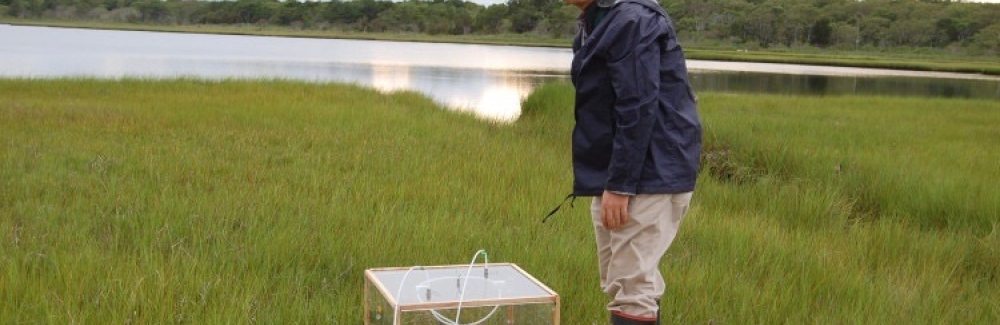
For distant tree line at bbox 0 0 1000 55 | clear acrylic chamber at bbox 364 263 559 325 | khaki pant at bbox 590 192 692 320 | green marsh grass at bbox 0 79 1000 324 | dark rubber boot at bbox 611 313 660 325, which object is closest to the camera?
clear acrylic chamber at bbox 364 263 559 325

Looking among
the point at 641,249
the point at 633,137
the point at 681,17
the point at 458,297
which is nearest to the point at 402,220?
the point at 458,297

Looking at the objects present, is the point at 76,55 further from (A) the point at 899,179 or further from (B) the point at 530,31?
(B) the point at 530,31

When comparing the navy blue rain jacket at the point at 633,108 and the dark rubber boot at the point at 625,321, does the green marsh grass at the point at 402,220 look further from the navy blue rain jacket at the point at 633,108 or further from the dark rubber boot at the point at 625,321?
the navy blue rain jacket at the point at 633,108

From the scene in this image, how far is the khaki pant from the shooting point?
311 centimetres

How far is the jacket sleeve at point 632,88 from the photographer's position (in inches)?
117

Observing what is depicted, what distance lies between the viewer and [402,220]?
521 cm

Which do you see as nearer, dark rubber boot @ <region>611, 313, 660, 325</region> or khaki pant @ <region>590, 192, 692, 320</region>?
khaki pant @ <region>590, 192, 692, 320</region>

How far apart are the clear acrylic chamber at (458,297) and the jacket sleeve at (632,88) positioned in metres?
0.46

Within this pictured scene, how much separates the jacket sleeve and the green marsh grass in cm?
102

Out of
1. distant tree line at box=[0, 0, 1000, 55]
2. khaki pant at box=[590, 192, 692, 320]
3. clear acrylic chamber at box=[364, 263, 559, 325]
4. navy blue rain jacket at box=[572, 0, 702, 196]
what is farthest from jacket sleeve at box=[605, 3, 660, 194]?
distant tree line at box=[0, 0, 1000, 55]

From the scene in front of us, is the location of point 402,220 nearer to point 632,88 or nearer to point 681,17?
point 632,88

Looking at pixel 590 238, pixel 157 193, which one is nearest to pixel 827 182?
pixel 590 238

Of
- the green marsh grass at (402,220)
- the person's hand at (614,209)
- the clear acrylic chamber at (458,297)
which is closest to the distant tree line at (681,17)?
the green marsh grass at (402,220)

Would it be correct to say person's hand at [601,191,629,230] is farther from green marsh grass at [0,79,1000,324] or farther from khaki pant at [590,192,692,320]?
green marsh grass at [0,79,1000,324]
